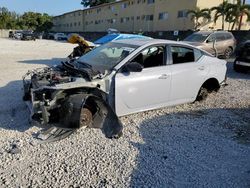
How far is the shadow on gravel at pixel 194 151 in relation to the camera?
3.90 meters

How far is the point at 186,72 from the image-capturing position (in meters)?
6.41

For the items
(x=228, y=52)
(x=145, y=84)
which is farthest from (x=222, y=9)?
(x=145, y=84)

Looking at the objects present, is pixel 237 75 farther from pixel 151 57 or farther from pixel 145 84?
pixel 145 84

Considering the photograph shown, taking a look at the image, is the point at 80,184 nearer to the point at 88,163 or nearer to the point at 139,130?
the point at 88,163

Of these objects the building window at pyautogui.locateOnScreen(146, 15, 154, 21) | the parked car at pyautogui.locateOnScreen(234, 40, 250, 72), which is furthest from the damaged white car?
the building window at pyautogui.locateOnScreen(146, 15, 154, 21)

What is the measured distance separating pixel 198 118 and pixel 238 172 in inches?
89.1

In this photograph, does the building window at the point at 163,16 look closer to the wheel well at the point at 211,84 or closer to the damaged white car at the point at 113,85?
the wheel well at the point at 211,84

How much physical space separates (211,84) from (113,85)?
3.14 meters

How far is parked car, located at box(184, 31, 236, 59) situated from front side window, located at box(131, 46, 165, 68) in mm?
9558

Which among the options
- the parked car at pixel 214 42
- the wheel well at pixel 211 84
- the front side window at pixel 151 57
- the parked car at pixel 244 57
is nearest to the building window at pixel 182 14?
the parked car at pixel 214 42

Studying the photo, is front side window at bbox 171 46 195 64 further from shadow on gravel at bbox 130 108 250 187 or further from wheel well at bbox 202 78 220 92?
shadow on gravel at bbox 130 108 250 187

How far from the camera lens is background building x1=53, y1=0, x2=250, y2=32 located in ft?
119

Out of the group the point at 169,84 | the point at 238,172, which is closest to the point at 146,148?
the point at 238,172

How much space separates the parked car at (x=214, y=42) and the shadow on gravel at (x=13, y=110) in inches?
401
